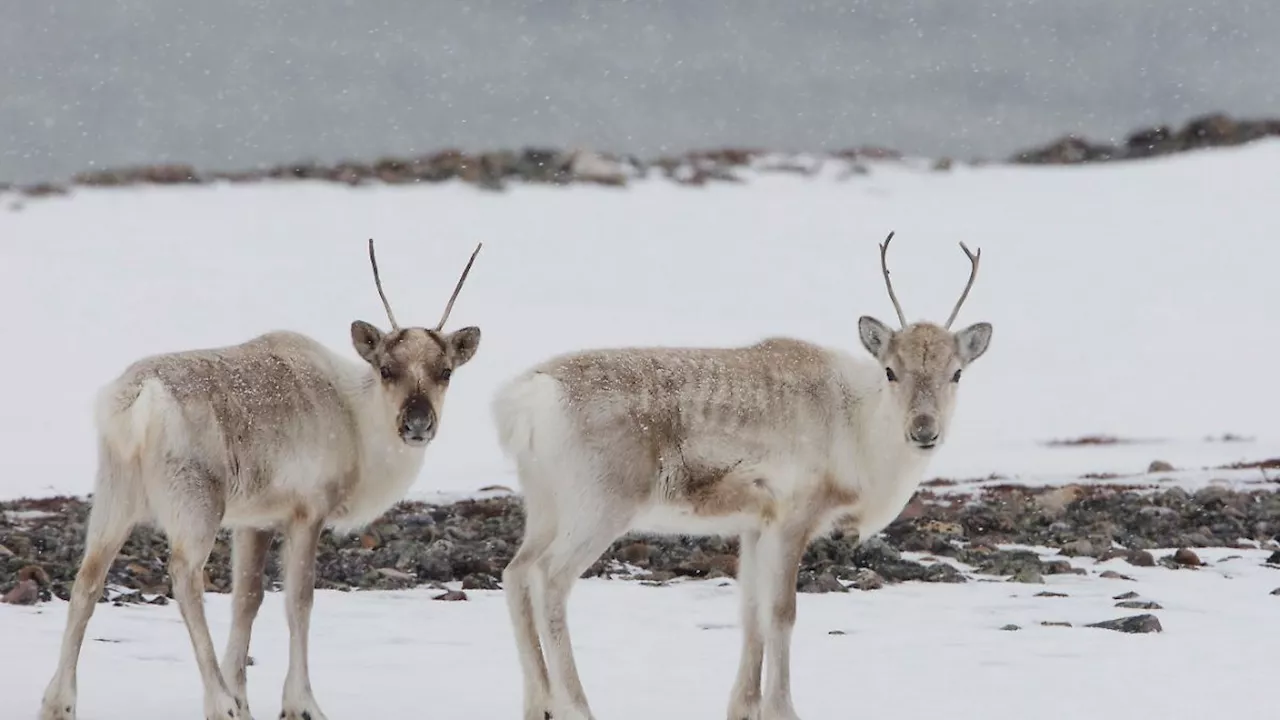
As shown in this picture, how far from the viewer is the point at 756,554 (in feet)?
25.0

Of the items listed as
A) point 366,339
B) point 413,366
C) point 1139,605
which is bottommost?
point 1139,605

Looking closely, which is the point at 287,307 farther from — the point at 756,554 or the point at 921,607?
the point at 756,554

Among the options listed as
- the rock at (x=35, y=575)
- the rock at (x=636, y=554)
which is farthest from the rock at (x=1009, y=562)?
the rock at (x=35, y=575)

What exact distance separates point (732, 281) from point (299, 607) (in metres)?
24.5

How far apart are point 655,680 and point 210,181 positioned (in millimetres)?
28937

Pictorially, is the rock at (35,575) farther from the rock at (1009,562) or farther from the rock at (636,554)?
the rock at (1009,562)

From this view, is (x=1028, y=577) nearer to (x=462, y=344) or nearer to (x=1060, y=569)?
(x=1060, y=569)

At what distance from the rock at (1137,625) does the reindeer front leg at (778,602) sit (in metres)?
2.85

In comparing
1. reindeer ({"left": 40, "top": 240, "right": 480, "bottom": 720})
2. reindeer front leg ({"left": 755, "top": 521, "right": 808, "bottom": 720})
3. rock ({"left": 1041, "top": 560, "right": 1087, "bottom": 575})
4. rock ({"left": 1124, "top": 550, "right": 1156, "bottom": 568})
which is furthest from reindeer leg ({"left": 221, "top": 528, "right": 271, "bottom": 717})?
rock ({"left": 1124, "top": 550, "right": 1156, "bottom": 568})

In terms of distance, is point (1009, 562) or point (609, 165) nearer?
point (1009, 562)

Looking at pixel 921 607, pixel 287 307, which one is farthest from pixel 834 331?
pixel 921 607

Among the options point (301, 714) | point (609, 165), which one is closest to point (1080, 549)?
point (301, 714)

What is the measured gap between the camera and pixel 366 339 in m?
7.79

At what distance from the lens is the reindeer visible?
22.5 ft
